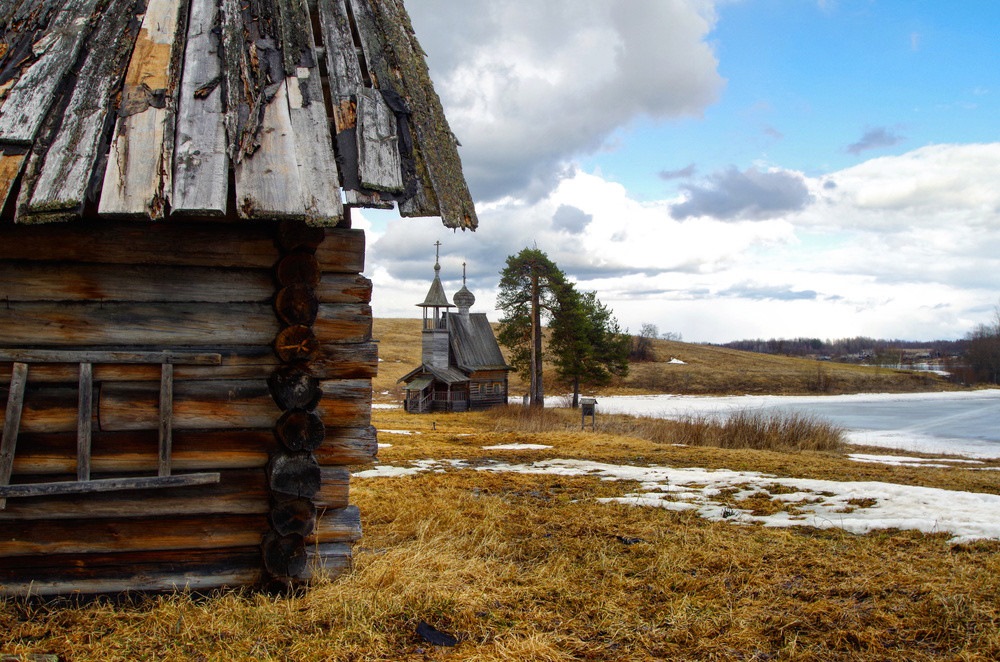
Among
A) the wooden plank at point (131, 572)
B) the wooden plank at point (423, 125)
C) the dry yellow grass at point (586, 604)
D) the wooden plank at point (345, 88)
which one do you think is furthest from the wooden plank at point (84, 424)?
the wooden plank at point (423, 125)

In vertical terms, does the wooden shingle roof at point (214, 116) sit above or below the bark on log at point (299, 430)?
above

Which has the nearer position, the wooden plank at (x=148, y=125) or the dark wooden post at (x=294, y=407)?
the wooden plank at (x=148, y=125)

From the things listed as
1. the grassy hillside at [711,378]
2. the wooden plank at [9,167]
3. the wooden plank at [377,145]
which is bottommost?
the grassy hillside at [711,378]

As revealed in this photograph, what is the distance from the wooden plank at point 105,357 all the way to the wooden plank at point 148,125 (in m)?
1.05

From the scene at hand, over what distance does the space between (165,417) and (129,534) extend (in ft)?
2.89

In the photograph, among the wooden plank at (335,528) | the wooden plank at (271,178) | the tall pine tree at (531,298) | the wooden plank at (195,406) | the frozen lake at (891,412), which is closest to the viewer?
the wooden plank at (271,178)

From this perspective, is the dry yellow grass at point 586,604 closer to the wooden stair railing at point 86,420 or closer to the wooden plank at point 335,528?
the wooden plank at point 335,528

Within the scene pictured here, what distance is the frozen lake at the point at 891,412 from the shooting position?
25837 millimetres

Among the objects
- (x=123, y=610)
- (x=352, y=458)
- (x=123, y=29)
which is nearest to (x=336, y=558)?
(x=352, y=458)

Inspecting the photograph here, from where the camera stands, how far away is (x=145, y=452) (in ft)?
15.3

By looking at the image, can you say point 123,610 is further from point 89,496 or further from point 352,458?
point 352,458

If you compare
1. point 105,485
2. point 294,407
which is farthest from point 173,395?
point 294,407

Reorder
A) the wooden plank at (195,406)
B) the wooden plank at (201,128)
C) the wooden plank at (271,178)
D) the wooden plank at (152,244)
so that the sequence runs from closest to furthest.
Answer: the wooden plank at (201,128) → the wooden plank at (271,178) → the wooden plank at (152,244) → the wooden plank at (195,406)

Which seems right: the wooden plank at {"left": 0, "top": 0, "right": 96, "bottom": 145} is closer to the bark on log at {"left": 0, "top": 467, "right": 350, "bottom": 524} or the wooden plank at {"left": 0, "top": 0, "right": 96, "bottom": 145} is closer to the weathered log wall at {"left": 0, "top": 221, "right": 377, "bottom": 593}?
the weathered log wall at {"left": 0, "top": 221, "right": 377, "bottom": 593}
